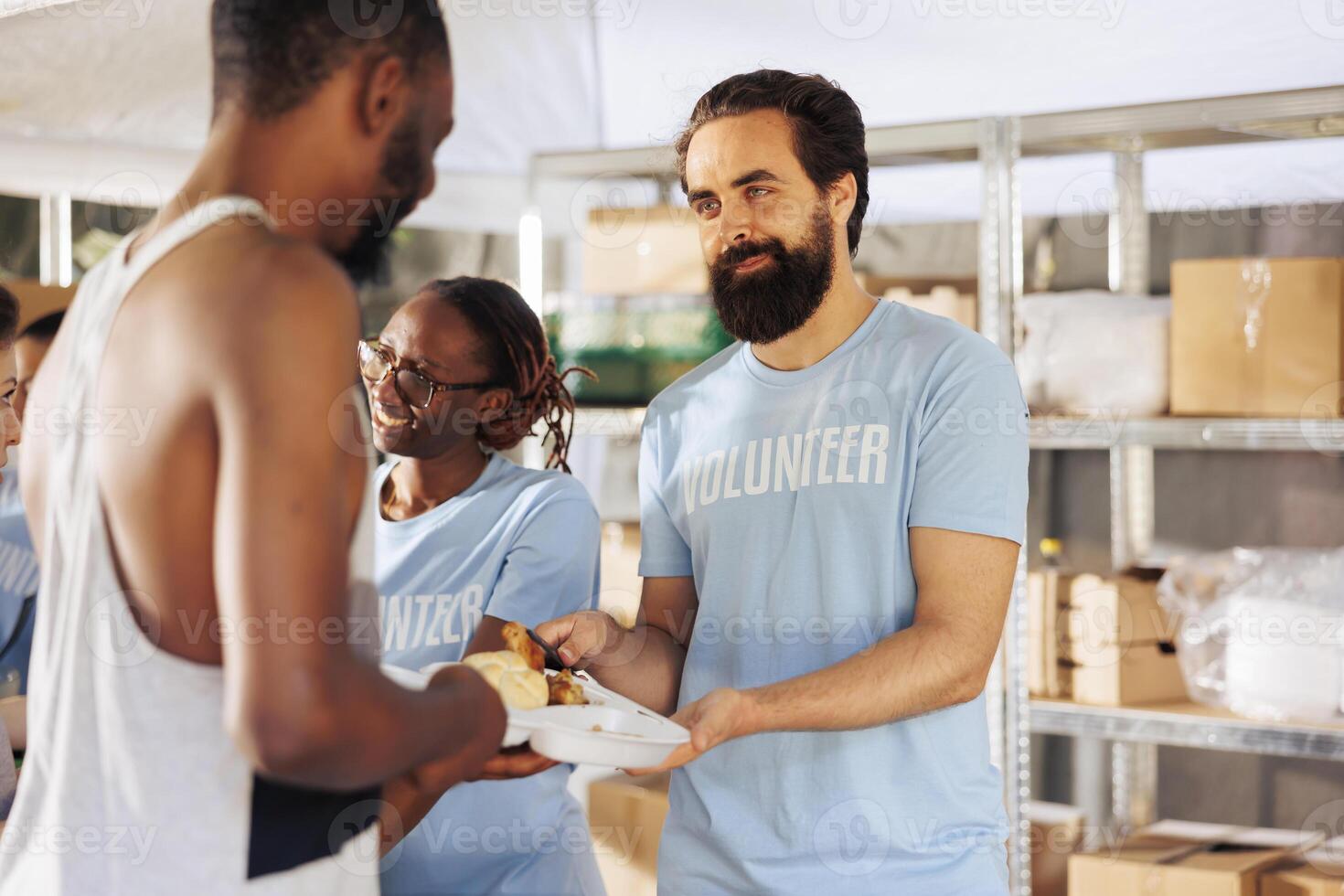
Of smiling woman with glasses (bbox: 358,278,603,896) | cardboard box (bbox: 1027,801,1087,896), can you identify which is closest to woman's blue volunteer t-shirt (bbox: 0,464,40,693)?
smiling woman with glasses (bbox: 358,278,603,896)

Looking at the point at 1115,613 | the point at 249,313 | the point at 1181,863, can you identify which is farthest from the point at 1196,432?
the point at 249,313

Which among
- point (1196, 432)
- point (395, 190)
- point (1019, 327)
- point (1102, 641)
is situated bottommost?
point (1102, 641)

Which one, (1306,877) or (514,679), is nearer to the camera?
(514,679)

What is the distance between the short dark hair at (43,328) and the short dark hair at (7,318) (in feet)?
0.99

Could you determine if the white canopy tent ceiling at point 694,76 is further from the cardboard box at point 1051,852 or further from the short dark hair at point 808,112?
the cardboard box at point 1051,852

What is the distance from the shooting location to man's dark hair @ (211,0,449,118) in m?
0.80

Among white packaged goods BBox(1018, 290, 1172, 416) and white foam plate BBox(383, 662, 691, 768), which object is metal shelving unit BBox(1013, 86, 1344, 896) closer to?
white packaged goods BBox(1018, 290, 1172, 416)

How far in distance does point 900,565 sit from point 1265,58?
214cm

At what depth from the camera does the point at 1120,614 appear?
2574 mm

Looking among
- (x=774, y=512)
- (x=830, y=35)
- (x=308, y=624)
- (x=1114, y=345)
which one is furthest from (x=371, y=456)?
(x=830, y=35)

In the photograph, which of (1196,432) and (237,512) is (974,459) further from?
(1196,432)

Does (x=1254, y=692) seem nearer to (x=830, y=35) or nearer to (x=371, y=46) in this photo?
(x=830, y=35)

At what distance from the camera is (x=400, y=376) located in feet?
5.88

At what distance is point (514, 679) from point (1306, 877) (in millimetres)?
1866
